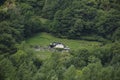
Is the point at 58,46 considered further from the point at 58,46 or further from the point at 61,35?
the point at 61,35

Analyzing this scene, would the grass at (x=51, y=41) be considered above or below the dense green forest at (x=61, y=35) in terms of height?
below

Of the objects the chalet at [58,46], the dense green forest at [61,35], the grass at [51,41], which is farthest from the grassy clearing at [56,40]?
the dense green forest at [61,35]

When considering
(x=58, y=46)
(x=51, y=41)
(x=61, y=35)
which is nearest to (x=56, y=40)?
(x=51, y=41)

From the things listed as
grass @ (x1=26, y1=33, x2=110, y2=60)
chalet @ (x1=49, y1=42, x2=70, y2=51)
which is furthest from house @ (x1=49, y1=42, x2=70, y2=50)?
grass @ (x1=26, y1=33, x2=110, y2=60)

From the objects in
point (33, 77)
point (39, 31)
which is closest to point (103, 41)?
point (39, 31)

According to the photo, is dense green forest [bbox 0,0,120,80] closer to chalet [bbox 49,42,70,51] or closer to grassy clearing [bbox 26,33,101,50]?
grassy clearing [bbox 26,33,101,50]

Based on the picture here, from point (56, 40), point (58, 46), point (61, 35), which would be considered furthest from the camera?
point (61, 35)

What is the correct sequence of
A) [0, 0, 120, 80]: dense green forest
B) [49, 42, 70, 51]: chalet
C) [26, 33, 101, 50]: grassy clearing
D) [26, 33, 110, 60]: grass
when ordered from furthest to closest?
[26, 33, 101, 50]: grassy clearing, [49, 42, 70, 51]: chalet, [26, 33, 110, 60]: grass, [0, 0, 120, 80]: dense green forest

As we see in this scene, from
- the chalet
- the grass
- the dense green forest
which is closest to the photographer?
the dense green forest

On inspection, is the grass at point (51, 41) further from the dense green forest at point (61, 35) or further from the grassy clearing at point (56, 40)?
the dense green forest at point (61, 35)
